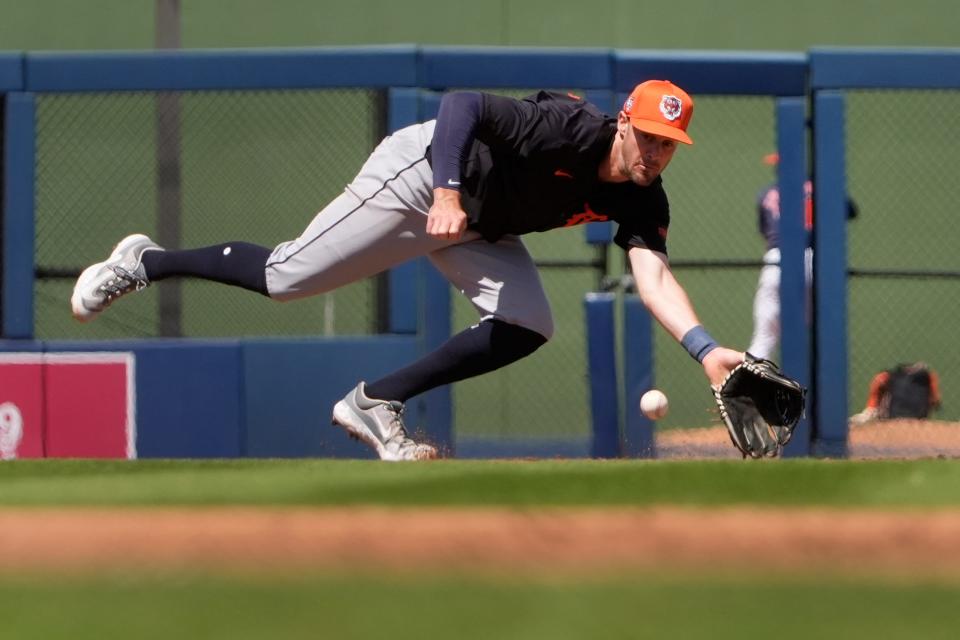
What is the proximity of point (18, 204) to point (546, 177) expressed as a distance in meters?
3.84

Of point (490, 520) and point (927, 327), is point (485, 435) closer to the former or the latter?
point (927, 327)

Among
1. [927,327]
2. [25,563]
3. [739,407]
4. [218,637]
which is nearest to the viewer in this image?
[218,637]

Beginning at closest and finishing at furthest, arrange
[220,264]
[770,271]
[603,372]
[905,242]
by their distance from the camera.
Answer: [220,264] → [603,372] → [770,271] → [905,242]

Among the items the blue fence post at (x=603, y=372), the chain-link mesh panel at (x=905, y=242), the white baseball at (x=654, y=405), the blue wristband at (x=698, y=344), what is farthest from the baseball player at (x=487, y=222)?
the chain-link mesh panel at (x=905, y=242)

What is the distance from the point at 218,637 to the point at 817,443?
5.97m

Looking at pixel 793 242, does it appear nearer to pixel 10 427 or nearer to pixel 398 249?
pixel 398 249

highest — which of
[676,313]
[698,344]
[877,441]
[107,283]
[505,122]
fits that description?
[505,122]

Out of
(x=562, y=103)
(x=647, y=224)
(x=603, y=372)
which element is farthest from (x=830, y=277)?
(x=562, y=103)

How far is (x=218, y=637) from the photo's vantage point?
244cm

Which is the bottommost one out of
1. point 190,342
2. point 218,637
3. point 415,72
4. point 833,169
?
point 218,637

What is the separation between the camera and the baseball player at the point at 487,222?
4969mm

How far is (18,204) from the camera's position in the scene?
7914 millimetres

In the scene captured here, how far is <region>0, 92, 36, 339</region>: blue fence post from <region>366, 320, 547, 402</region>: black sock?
3067 millimetres

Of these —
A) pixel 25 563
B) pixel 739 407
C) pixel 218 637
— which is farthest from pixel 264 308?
pixel 218 637
